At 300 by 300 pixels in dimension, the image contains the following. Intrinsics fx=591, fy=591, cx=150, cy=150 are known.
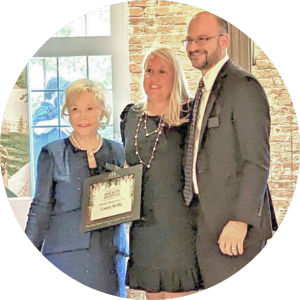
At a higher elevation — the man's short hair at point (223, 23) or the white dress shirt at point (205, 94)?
the man's short hair at point (223, 23)

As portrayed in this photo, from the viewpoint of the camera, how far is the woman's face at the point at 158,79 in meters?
1.40

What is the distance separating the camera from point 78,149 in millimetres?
1434

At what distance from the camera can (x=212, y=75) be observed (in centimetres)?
139

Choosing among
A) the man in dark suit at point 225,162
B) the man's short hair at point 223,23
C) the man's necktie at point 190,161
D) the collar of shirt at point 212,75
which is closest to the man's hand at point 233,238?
the man in dark suit at point 225,162

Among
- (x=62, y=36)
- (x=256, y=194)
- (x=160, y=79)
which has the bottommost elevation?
(x=256, y=194)

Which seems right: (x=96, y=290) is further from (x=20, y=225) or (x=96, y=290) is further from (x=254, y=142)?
(x=254, y=142)

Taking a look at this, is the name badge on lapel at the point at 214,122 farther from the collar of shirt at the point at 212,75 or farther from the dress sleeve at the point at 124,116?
the dress sleeve at the point at 124,116

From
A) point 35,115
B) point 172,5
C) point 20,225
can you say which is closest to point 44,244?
point 20,225

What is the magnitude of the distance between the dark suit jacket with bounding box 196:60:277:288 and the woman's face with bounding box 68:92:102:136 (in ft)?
0.85

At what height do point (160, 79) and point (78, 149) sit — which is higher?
point (160, 79)

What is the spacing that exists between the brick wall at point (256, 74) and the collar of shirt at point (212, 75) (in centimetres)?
2

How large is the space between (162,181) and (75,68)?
34 cm

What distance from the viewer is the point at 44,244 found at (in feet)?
4.74

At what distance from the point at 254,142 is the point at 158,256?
351mm
